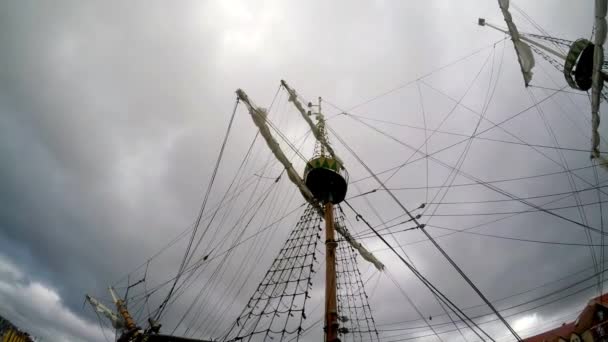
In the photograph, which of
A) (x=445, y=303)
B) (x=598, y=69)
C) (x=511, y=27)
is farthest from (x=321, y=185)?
(x=511, y=27)

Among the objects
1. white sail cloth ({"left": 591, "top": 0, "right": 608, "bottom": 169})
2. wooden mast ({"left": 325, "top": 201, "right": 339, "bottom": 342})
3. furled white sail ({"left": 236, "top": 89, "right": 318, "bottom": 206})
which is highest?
furled white sail ({"left": 236, "top": 89, "right": 318, "bottom": 206})

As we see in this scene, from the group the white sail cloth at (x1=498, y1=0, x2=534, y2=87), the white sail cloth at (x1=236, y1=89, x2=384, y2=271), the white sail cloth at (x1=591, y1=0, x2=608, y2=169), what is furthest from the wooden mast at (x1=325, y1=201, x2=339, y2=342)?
the white sail cloth at (x1=498, y1=0, x2=534, y2=87)

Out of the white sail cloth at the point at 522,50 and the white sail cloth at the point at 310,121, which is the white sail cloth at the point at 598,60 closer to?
the white sail cloth at the point at 522,50

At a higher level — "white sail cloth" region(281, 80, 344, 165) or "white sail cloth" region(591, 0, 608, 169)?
"white sail cloth" region(281, 80, 344, 165)

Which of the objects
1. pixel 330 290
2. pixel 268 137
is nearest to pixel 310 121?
pixel 268 137

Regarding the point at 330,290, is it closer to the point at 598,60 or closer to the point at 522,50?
the point at 598,60

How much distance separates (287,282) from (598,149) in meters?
11.8

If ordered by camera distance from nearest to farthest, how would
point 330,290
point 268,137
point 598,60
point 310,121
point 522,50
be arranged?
point 330,290 → point 598,60 → point 522,50 → point 268,137 → point 310,121

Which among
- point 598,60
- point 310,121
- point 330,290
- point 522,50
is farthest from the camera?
point 310,121

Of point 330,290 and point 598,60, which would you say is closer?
point 330,290

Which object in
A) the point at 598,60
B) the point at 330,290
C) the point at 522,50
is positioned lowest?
the point at 330,290

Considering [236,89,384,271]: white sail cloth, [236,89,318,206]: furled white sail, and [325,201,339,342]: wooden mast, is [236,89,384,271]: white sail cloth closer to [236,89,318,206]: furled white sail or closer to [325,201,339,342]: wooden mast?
[236,89,318,206]: furled white sail

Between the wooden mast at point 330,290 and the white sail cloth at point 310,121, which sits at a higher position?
the white sail cloth at point 310,121

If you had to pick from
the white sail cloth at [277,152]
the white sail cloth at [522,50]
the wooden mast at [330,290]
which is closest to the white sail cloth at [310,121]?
the white sail cloth at [277,152]
